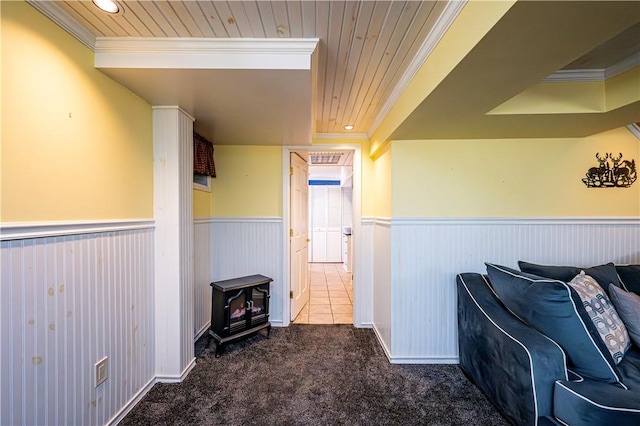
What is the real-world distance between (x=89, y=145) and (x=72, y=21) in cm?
57

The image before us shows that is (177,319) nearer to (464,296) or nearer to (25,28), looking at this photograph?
(25,28)

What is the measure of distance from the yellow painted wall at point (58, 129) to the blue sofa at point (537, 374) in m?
2.44

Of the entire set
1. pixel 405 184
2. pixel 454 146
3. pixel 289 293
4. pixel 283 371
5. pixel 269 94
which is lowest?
pixel 283 371

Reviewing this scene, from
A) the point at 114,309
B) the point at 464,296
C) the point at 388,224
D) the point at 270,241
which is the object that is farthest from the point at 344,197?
the point at 114,309

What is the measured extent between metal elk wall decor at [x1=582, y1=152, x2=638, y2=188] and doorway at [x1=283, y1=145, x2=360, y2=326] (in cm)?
206

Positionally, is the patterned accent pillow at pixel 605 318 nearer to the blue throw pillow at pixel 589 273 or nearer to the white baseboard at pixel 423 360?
the blue throw pillow at pixel 589 273

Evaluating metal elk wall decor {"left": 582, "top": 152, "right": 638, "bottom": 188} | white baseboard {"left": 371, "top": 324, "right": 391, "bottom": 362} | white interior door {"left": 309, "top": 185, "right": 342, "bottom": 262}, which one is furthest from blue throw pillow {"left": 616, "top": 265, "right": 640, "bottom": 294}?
white interior door {"left": 309, "top": 185, "right": 342, "bottom": 262}

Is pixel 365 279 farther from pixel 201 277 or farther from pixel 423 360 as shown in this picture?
pixel 201 277

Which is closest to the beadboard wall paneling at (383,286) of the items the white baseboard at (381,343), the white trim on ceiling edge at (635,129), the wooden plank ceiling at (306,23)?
the white baseboard at (381,343)

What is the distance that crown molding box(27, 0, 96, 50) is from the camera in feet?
3.80

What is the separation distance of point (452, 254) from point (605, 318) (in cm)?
97

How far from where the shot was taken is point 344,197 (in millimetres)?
7273

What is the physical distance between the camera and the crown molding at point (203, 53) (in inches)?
56.2

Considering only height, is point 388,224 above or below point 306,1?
below
